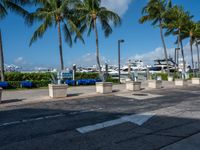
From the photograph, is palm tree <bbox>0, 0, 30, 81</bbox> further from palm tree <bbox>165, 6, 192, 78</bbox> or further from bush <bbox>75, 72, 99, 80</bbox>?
palm tree <bbox>165, 6, 192, 78</bbox>

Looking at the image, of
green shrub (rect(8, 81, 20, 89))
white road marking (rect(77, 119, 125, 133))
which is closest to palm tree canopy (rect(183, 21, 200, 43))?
green shrub (rect(8, 81, 20, 89))

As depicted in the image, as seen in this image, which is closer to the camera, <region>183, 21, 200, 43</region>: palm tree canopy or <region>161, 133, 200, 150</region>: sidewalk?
<region>161, 133, 200, 150</region>: sidewalk

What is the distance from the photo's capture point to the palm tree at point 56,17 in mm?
22938

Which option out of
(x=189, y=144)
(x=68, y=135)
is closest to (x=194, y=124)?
(x=189, y=144)

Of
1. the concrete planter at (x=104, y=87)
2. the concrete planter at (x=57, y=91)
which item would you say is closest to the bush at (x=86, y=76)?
the concrete planter at (x=104, y=87)

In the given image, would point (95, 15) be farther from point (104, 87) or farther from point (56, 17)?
point (104, 87)

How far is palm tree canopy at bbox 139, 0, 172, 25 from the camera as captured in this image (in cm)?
3294

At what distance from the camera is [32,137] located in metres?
5.50

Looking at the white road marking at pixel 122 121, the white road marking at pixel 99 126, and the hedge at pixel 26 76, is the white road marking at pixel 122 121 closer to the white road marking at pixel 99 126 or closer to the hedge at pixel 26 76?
the white road marking at pixel 99 126

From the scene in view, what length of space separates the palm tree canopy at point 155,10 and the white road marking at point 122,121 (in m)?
28.7

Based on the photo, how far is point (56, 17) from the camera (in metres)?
23.9

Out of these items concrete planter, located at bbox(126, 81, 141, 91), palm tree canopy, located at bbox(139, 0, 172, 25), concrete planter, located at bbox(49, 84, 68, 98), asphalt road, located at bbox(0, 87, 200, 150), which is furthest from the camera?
palm tree canopy, located at bbox(139, 0, 172, 25)

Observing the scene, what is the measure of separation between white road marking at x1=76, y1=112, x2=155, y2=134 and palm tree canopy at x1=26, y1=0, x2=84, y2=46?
53.7ft

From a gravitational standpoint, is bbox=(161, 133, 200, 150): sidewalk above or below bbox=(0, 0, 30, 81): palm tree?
below
